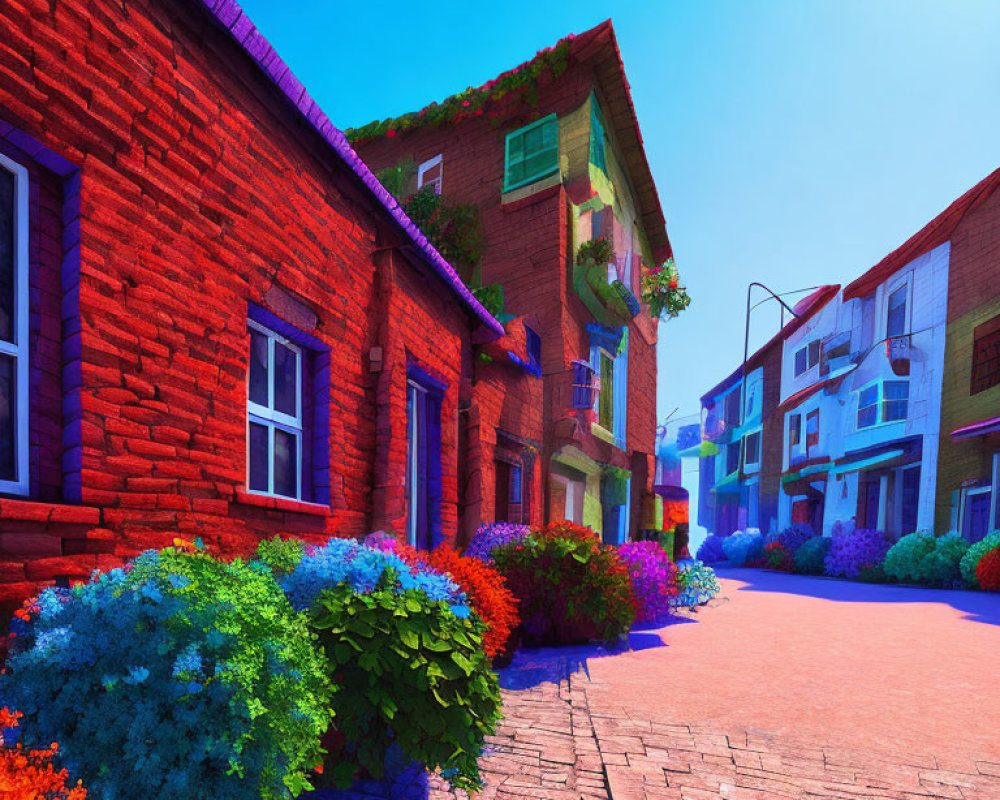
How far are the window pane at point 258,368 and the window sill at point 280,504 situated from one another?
77 cm

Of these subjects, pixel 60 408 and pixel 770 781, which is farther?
pixel 770 781

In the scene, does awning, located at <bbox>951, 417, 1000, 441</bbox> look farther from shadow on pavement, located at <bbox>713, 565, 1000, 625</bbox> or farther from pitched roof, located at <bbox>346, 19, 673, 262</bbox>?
pitched roof, located at <bbox>346, 19, 673, 262</bbox>

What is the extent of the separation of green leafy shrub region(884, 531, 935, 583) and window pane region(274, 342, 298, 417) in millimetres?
16415

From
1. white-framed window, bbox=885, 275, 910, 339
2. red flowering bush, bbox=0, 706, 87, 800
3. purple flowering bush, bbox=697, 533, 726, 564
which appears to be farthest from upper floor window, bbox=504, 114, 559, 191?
purple flowering bush, bbox=697, 533, 726, 564

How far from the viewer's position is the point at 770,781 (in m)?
3.40

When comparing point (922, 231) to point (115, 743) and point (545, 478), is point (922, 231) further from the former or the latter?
point (115, 743)

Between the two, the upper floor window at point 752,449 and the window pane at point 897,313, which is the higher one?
the window pane at point 897,313

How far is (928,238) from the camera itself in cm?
1844

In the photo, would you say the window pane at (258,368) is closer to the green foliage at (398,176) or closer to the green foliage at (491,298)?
the green foliage at (491,298)

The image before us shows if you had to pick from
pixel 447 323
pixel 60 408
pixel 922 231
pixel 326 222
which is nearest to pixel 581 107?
pixel 447 323

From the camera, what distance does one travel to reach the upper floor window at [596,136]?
37.2 ft

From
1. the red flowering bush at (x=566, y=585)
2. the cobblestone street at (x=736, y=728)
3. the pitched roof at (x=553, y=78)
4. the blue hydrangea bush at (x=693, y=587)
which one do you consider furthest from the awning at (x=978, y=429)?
the red flowering bush at (x=566, y=585)

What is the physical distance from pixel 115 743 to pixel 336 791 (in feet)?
4.73

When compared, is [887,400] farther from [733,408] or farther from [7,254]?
[7,254]
